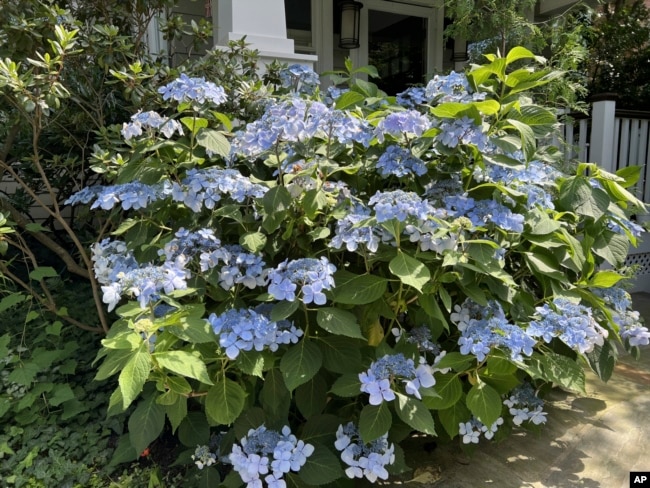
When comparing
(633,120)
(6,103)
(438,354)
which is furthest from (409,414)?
(633,120)

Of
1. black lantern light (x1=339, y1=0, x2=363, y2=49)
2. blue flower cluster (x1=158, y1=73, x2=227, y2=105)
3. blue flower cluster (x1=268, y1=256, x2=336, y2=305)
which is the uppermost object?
black lantern light (x1=339, y1=0, x2=363, y2=49)

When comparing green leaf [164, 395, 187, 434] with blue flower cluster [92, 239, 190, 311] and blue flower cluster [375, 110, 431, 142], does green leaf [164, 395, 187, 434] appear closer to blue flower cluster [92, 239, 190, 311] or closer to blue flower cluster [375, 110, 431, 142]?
blue flower cluster [92, 239, 190, 311]

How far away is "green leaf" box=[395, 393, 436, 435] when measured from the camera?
1491mm

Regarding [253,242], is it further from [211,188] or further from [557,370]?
[557,370]

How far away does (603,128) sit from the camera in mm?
4336

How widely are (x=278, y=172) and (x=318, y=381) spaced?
30.1 inches

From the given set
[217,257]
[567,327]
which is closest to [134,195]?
[217,257]

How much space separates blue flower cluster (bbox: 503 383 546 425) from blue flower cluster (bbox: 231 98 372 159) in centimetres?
120

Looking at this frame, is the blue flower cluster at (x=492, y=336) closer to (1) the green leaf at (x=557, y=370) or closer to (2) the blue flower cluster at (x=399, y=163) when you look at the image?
(1) the green leaf at (x=557, y=370)

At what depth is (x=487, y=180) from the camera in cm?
185

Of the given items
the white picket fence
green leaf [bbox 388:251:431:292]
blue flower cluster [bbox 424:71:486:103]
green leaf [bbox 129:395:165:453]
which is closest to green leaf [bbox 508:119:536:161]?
blue flower cluster [bbox 424:71:486:103]

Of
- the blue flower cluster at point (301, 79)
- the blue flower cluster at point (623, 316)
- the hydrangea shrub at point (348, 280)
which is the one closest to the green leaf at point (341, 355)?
the hydrangea shrub at point (348, 280)

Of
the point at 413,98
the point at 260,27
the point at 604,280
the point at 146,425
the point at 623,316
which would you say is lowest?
the point at 146,425

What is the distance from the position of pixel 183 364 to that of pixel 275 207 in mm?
584
